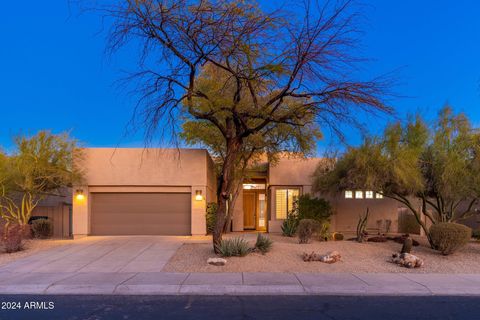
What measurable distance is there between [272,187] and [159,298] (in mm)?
12236

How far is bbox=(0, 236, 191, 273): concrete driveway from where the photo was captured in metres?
11.3

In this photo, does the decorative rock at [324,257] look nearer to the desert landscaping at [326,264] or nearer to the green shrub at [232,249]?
the desert landscaping at [326,264]

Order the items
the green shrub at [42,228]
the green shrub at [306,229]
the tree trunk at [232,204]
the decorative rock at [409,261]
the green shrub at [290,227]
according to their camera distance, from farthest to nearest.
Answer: the tree trunk at [232,204]
the green shrub at [42,228]
the green shrub at [290,227]
the green shrub at [306,229]
the decorative rock at [409,261]

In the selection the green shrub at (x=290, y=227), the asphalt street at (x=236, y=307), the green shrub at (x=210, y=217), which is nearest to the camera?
the asphalt street at (x=236, y=307)

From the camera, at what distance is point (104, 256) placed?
43.1 ft

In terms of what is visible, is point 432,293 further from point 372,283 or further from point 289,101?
point 289,101

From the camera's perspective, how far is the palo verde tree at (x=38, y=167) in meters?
15.6

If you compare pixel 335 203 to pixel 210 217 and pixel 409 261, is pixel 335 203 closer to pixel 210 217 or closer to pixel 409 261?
pixel 210 217

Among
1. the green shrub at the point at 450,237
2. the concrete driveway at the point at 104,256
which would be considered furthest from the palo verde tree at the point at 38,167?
the green shrub at the point at 450,237

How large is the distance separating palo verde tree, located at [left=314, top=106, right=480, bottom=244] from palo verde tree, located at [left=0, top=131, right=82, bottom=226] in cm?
1068

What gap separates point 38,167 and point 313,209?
1091 centimetres

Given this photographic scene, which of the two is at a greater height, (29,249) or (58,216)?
(58,216)

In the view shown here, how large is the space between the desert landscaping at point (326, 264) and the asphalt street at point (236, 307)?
266cm

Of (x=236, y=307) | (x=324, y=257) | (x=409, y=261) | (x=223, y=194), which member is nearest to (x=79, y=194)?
(x=223, y=194)
